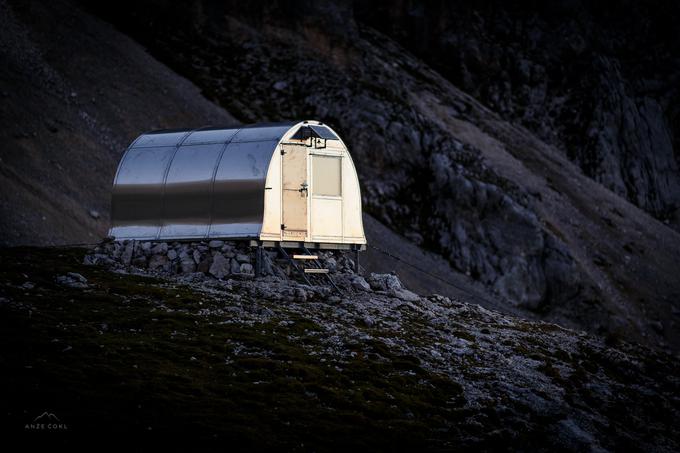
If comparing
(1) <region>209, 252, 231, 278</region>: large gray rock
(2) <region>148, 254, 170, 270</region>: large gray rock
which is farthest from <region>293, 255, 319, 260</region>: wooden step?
(2) <region>148, 254, 170, 270</region>: large gray rock

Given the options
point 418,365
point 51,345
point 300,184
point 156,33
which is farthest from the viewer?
point 156,33

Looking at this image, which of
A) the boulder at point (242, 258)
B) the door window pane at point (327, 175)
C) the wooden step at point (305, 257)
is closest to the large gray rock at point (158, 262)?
the boulder at point (242, 258)

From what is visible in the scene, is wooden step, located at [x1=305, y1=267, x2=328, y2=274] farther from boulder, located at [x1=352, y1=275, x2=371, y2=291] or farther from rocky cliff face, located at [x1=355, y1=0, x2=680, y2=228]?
rocky cliff face, located at [x1=355, y1=0, x2=680, y2=228]

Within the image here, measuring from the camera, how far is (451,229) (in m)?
109

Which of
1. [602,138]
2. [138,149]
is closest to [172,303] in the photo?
[138,149]

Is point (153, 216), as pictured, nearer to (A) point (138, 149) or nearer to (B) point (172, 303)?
(A) point (138, 149)

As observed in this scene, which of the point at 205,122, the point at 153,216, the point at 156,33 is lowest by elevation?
the point at 153,216

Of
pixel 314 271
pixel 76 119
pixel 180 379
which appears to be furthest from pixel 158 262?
pixel 76 119

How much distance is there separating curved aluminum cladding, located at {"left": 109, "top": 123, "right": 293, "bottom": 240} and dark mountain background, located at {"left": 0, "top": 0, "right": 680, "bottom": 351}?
2264cm

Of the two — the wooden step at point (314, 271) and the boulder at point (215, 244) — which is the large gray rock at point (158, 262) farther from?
the wooden step at point (314, 271)

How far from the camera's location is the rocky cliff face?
146 m

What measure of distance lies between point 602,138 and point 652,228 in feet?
78.8

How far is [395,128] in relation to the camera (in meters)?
115

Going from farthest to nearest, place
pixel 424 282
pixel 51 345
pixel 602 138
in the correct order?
pixel 602 138, pixel 424 282, pixel 51 345
